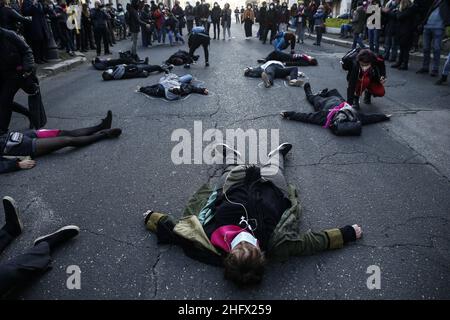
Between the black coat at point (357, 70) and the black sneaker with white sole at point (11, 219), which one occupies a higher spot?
the black coat at point (357, 70)

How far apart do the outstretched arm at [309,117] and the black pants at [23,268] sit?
3.99 m

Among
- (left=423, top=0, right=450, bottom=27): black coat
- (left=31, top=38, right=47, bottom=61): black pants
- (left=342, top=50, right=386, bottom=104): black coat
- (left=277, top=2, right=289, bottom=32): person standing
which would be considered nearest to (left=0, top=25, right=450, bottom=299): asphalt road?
(left=342, top=50, right=386, bottom=104): black coat

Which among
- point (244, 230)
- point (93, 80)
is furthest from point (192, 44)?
point (244, 230)

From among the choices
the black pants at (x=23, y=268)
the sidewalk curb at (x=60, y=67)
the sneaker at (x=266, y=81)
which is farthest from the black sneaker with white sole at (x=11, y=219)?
the sidewalk curb at (x=60, y=67)

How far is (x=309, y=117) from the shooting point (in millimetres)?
5422

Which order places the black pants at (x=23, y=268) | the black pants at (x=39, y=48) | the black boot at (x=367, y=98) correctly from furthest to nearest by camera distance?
the black pants at (x=39, y=48)
the black boot at (x=367, y=98)
the black pants at (x=23, y=268)

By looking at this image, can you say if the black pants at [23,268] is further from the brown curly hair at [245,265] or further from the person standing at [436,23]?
the person standing at [436,23]

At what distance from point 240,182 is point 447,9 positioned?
732 centimetres

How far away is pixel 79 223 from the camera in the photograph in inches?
123

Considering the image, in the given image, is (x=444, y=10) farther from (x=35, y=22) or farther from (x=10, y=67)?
(x=35, y=22)

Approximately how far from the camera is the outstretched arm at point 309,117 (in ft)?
17.5

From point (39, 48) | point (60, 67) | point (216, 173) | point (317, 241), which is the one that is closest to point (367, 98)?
point (216, 173)

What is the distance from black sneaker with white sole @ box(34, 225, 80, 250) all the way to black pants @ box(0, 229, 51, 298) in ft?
0.38

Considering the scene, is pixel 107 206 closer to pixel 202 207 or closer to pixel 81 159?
pixel 202 207
